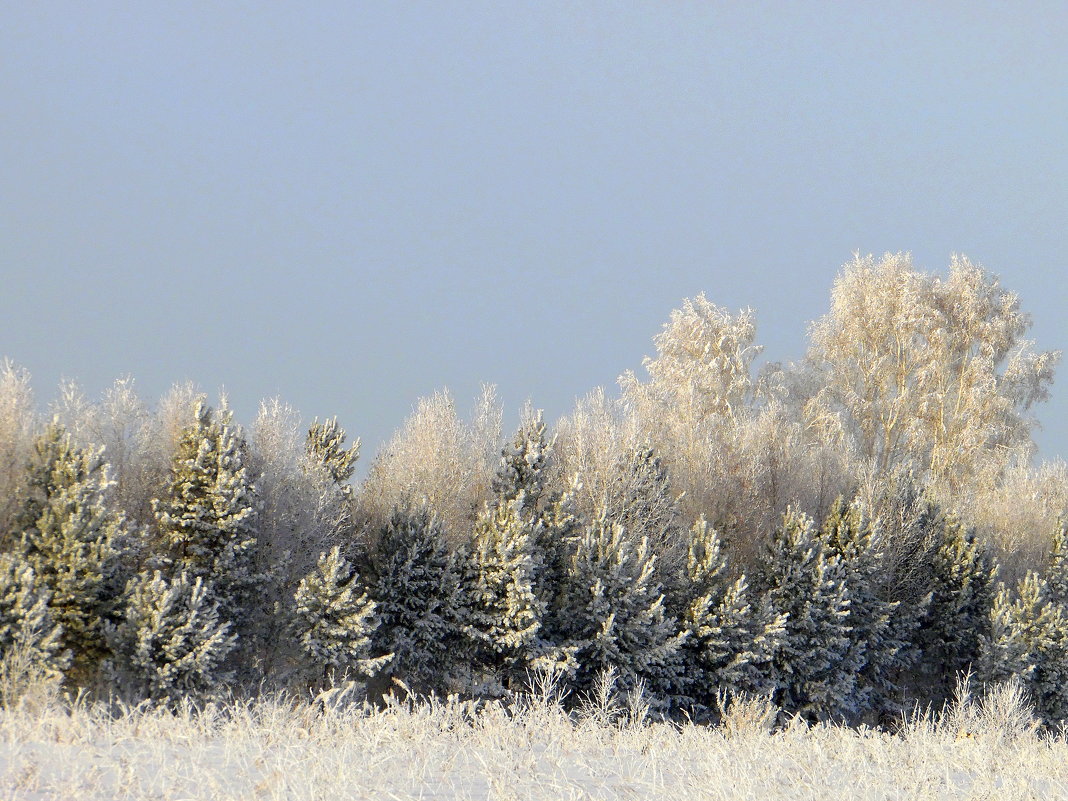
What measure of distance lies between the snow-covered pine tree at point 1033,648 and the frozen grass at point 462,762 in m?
24.9

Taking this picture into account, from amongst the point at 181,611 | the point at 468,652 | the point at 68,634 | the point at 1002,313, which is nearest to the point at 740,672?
the point at 468,652

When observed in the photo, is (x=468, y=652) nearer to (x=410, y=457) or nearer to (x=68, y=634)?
(x=410, y=457)

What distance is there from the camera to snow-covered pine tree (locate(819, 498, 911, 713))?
35719mm

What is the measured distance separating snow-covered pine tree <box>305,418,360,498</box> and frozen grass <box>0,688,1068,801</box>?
82.3 feet

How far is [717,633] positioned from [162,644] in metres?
16.6

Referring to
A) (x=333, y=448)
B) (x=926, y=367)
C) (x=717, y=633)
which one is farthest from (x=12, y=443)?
(x=926, y=367)

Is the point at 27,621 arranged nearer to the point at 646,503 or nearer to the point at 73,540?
the point at 73,540

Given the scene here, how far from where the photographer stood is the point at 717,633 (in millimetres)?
32000

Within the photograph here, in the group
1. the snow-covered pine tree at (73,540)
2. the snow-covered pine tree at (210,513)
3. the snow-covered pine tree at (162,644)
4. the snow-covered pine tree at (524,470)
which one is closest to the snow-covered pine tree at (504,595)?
the snow-covered pine tree at (524,470)

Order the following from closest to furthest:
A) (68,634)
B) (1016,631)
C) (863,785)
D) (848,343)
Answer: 1. (863,785)
2. (68,634)
3. (1016,631)
4. (848,343)

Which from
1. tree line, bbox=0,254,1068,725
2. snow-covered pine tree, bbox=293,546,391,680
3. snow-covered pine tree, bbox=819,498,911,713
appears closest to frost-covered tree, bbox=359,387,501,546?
tree line, bbox=0,254,1068,725

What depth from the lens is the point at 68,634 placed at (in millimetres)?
23922

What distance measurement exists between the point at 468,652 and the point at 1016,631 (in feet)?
64.4

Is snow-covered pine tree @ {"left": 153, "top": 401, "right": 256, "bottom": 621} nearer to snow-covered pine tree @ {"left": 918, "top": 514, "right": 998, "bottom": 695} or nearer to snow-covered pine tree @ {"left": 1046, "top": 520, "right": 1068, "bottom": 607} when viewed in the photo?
snow-covered pine tree @ {"left": 918, "top": 514, "right": 998, "bottom": 695}
